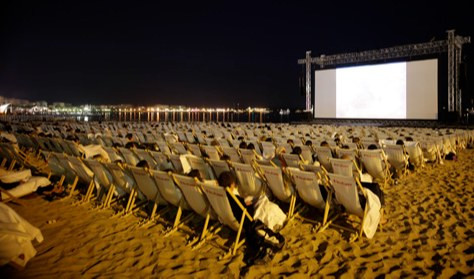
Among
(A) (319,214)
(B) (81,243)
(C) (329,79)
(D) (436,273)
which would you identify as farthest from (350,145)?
(C) (329,79)

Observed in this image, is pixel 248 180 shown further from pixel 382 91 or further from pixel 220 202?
pixel 382 91

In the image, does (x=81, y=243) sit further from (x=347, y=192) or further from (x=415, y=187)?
(x=415, y=187)

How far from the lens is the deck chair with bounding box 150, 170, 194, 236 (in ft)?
12.0

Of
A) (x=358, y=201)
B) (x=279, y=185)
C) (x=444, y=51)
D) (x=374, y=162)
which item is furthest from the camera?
(x=444, y=51)

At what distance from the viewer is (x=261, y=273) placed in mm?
2816

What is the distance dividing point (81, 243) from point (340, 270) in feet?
8.88

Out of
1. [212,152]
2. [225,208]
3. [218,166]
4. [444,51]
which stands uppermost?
[444,51]

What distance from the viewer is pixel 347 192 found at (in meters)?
3.34

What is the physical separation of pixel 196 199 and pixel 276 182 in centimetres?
104

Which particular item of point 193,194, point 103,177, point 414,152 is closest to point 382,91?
point 414,152

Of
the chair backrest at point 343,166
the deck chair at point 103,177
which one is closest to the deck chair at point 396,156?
the chair backrest at point 343,166

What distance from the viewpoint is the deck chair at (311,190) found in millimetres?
3545

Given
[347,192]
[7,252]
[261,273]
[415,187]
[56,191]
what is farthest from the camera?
[415,187]

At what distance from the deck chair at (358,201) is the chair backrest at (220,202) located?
113cm
